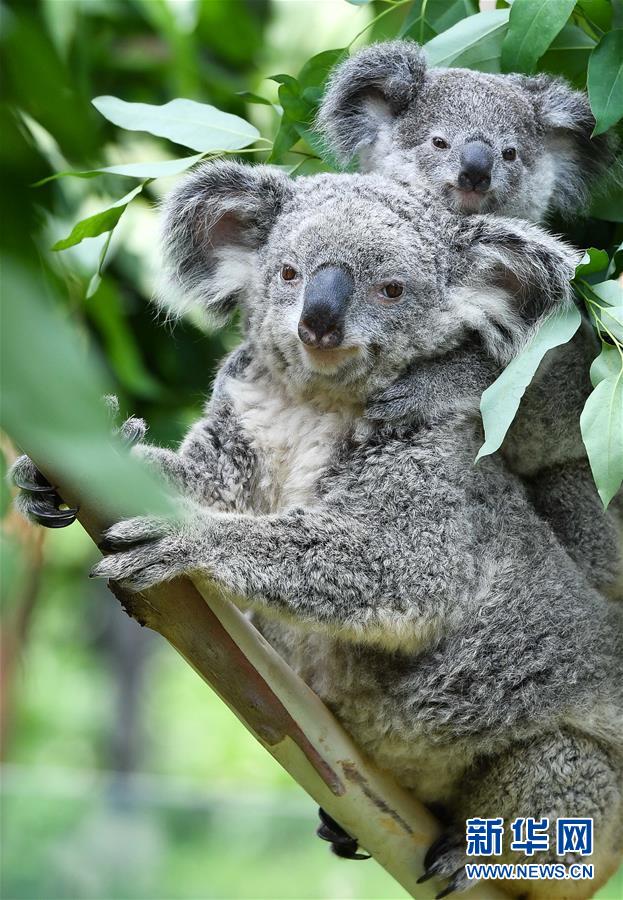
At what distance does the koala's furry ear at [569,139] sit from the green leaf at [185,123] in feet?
2.55

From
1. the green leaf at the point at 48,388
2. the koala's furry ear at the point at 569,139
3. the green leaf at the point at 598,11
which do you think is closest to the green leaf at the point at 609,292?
the koala's furry ear at the point at 569,139

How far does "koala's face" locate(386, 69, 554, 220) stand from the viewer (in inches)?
105

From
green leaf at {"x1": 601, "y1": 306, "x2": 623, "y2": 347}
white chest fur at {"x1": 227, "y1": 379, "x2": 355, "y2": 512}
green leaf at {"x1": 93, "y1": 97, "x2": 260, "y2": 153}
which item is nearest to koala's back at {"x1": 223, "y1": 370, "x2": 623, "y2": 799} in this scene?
white chest fur at {"x1": 227, "y1": 379, "x2": 355, "y2": 512}

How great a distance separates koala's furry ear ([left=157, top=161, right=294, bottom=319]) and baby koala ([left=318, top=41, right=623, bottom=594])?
313 millimetres

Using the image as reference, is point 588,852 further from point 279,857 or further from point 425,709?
point 279,857

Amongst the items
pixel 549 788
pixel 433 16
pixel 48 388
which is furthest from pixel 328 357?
pixel 48 388

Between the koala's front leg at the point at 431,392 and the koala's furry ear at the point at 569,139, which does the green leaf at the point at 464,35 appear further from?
the koala's front leg at the point at 431,392

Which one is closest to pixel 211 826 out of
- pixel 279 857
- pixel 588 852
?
pixel 279 857

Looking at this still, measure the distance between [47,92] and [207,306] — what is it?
2348 mm

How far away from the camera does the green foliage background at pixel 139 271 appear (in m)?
0.49

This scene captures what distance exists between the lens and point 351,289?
2.37 meters

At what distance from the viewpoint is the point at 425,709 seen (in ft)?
8.37

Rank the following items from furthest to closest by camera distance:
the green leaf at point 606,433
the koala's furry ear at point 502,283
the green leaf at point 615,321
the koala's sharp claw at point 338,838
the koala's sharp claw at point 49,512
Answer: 1. the koala's sharp claw at point 338,838
2. the koala's furry ear at point 502,283
3. the green leaf at point 615,321
4. the koala's sharp claw at point 49,512
5. the green leaf at point 606,433

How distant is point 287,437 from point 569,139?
45.3 inches
